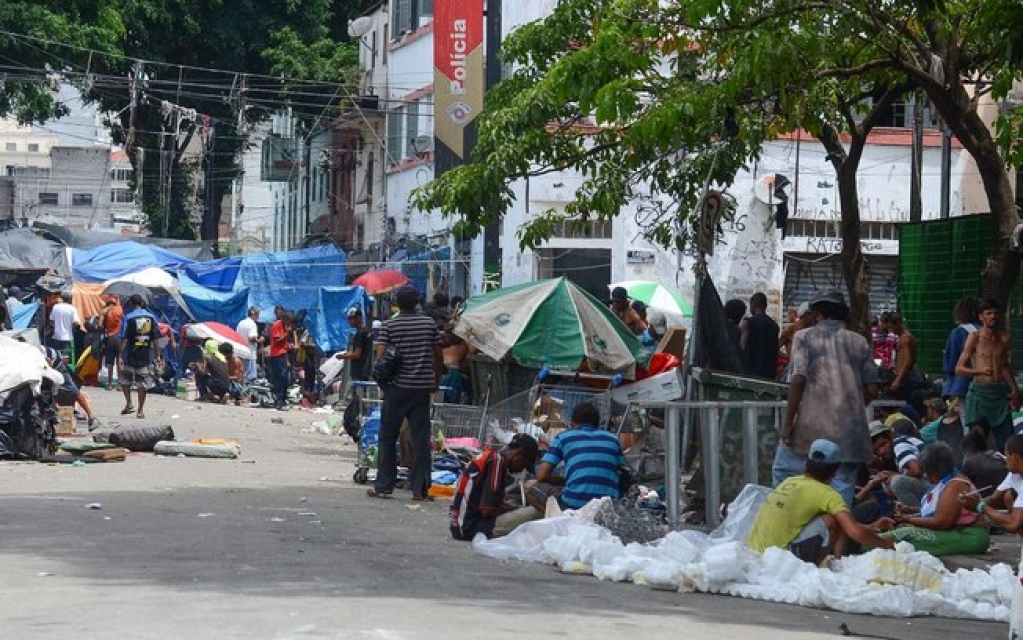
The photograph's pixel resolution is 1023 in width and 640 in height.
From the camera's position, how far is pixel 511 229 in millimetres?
40719

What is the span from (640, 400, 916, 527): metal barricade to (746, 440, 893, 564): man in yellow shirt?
123 centimetres

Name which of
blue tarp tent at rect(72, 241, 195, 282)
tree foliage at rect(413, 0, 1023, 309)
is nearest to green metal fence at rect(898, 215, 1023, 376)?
tree foliage at rect(413, 0, 1023, 309)

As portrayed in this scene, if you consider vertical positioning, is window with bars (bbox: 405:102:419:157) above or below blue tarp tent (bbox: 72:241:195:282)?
above

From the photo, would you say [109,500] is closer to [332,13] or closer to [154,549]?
[154,549]

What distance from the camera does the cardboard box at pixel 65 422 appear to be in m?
21.2

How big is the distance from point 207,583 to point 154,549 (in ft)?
5.37

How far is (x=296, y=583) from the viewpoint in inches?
388

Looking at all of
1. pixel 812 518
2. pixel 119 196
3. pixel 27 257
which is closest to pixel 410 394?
pixel 812 518

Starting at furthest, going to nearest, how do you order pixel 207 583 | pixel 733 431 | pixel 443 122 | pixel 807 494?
1. pixel 443 122
2. pixel 733 431
3. pixel 807 494
4. pixel 207 583

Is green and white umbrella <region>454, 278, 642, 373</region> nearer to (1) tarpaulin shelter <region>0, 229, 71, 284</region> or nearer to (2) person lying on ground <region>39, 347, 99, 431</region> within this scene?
(2) person lying on ground <region>39, 347, 99, 431</region>

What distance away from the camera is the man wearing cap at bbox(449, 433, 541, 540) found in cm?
1252

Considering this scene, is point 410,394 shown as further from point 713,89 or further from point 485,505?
point 713,89

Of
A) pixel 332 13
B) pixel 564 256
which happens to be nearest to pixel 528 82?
pixel 564 256

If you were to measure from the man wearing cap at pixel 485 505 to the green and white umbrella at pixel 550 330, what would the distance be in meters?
4.72
